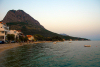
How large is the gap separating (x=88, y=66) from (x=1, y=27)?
74.4 metres

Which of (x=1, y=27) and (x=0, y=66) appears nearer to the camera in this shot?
(x=0, y=66)

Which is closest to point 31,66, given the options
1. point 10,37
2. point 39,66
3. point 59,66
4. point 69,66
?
point 39,66

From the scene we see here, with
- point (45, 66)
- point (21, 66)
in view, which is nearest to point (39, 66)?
point (45, 66)

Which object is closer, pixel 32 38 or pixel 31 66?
pixel 31 66

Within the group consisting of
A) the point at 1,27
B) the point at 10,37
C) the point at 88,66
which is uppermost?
the point at 1,27

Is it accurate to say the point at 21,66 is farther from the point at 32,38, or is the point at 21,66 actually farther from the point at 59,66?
the point at 32,38

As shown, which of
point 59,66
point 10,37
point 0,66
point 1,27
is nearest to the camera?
point 0,66

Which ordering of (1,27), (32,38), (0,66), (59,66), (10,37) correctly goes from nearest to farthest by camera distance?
1. (0,66)
2. (59,66)
3. (10,37)
4. (1,27)
5. (32,38)

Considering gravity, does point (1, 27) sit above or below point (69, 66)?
above

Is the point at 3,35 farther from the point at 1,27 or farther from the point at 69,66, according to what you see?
the point at 69,66

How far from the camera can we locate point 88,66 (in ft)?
56.9

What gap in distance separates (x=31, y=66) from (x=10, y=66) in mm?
3795

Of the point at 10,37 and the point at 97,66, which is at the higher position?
the point at 10,37

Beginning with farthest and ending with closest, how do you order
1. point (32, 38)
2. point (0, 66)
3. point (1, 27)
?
1. point (32, 38)
2. point (1, 27)
3. point (0, 66)
